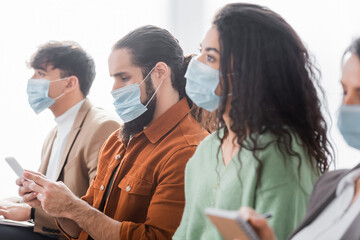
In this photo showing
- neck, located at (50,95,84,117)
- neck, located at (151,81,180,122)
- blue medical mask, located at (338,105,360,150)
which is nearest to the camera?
blue medical mask, located at (338,105,360,150)

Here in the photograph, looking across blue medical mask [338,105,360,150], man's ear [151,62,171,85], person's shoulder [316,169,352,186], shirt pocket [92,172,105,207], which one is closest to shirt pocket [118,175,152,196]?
shirt pocket [92,172,105,207]

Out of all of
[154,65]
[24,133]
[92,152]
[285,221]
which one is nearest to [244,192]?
[285,221]

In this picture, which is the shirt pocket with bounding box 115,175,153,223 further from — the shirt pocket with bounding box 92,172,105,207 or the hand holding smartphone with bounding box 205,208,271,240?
the hand holding smartphone with bounding box 205,208,271,240

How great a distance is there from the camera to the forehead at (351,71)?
109 cm

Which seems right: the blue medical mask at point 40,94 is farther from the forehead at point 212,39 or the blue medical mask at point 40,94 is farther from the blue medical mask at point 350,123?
the blue medical mask at point 350,123

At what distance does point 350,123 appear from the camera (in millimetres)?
1066

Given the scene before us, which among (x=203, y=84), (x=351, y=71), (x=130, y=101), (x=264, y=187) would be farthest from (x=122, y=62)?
(x=351, y=71)

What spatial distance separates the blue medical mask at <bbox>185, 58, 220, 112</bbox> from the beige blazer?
93 cm

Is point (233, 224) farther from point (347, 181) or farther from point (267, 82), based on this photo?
point (267, 82)

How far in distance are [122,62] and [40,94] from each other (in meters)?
0.89

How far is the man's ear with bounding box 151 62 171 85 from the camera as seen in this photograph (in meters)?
1.85

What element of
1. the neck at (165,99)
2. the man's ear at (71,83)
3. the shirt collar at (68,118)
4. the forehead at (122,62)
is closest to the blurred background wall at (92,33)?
the man's ear at (71,83)

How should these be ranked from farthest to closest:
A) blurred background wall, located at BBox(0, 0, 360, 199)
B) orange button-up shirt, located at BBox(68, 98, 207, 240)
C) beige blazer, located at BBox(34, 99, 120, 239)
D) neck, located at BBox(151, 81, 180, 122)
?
1. blurred background wall, located at BBox(0, 0, 360, 199)
2. beige blazer, located at BBox(34, 99, 120, 239)
3. neck, located at BBox(151, 81, 180, 122)
4. orange button-up shirt, located at BBox(68, 98, 207, 240)

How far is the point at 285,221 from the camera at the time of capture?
1.20 m
